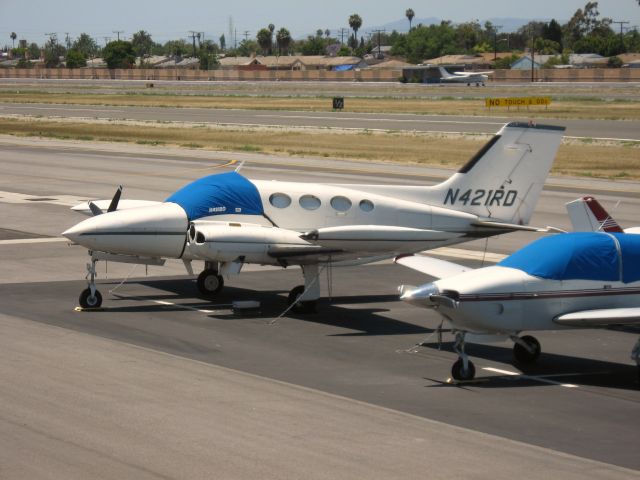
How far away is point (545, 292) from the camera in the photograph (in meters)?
16.6

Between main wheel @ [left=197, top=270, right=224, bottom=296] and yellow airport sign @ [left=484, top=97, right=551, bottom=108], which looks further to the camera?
yellow airport sign @ [left=484, top=97, right=551, bottom=108]

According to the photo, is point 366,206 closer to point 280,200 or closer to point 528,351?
point 280,200

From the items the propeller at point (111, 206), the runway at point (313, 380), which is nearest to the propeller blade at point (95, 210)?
the propeller at point (111, 206)

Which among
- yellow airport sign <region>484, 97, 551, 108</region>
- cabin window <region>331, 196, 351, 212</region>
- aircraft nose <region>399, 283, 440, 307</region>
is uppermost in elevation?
cabin window <region>331, 196, 351, 212</region>

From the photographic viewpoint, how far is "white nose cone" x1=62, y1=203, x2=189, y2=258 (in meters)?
22.1

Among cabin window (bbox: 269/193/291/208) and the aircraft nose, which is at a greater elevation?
cabin window (bbox: 269/193/291/208)

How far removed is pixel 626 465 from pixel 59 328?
37.2 ft

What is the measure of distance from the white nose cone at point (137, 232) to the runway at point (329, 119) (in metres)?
54.1

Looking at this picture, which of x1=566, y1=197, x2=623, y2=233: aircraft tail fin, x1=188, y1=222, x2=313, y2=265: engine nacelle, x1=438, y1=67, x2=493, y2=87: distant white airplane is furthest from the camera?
x1=438, y1=67, x2=493, y2=87: distant white airplane

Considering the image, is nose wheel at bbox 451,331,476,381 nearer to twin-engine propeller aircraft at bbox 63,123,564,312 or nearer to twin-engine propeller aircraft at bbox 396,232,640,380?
twin-engine propeller aircraft at bbox 396,232,640,380

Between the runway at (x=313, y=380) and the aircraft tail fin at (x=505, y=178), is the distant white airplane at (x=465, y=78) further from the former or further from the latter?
the aircraft tail fin at (x=505, y=178)

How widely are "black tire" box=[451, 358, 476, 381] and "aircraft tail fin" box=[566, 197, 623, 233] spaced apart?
5568 millimetres

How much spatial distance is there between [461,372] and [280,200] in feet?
25.5

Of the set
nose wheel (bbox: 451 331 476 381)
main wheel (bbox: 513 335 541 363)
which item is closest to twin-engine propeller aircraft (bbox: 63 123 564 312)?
main wheel (bbox: 513 335 541 363)
